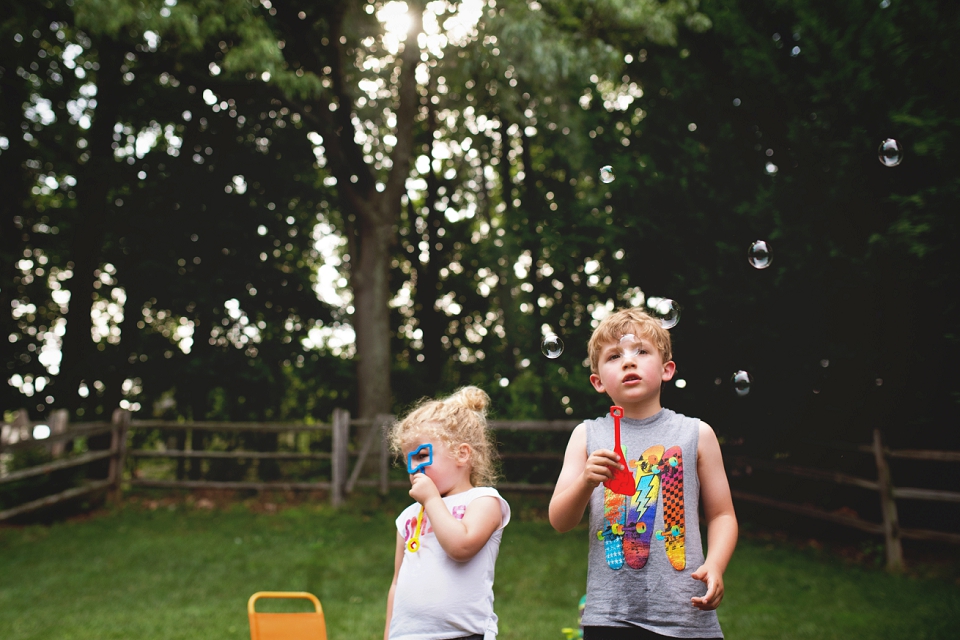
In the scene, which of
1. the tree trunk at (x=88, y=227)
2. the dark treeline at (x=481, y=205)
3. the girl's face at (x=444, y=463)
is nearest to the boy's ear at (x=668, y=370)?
the girl's face at (x=444, y=463)

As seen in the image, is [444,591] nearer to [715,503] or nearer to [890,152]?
[715,503]

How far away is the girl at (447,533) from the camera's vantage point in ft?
7.09

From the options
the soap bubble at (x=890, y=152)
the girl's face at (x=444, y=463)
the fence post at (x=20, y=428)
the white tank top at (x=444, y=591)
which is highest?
the soap bubble at (x=890, y=152)

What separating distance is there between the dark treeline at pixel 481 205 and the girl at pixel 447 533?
176 inches

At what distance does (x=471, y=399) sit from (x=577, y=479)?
0.60m

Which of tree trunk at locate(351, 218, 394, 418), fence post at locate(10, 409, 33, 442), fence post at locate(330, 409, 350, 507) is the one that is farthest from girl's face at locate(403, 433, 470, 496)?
tree trunk at locate(351, 218, 394, 418)

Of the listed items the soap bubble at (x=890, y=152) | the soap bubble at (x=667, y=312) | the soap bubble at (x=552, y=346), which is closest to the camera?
the soap bubble at (x=667, y=312)

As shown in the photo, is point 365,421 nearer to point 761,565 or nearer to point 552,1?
point 761,565

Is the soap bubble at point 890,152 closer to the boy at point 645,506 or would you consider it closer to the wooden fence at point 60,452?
the boy at point 645,506

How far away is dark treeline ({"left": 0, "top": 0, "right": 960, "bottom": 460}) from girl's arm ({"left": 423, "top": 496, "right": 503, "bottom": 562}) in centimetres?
453

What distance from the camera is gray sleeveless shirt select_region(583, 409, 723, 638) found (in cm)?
189

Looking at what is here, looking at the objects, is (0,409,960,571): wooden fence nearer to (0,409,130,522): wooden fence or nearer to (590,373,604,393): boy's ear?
(0,409,130,522): wooden fence

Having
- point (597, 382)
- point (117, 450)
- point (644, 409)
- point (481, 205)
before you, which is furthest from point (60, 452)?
point (481, 205)

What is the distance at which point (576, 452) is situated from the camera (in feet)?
6.99
